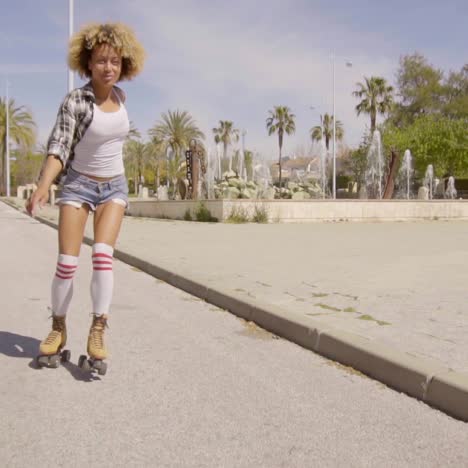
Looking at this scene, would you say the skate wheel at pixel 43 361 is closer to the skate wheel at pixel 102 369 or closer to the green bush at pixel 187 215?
the skate wheel at pixel 102 369

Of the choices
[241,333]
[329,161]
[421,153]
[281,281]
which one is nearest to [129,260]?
[281,281]

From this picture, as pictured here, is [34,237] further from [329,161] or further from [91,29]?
[329,161]

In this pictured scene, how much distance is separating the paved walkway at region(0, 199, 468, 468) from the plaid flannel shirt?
4.35 ft

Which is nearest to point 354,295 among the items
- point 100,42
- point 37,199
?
point 37,199

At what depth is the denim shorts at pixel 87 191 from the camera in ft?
11.6

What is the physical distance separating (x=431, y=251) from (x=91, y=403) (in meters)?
8.28

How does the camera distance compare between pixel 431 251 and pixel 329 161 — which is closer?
pixel 431 251

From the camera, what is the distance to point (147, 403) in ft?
10.1

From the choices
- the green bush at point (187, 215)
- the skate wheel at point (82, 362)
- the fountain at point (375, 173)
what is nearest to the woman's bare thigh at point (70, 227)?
the skate wheel at point (82, 362)

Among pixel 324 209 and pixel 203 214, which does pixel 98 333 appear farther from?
pixel 324 209

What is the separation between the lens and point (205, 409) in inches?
119

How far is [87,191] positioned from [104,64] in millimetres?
745

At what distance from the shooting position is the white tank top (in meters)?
3.48

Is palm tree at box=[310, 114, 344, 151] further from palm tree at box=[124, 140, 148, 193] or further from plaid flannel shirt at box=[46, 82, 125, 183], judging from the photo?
plaid flannel shirt at box=[46, 82, 125, 183]
